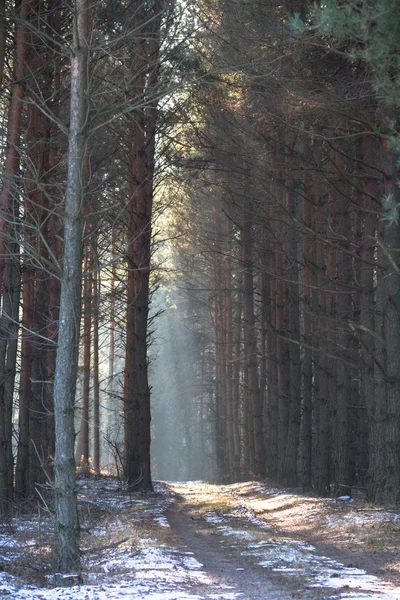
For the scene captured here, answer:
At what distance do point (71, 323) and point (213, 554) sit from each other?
3500mm

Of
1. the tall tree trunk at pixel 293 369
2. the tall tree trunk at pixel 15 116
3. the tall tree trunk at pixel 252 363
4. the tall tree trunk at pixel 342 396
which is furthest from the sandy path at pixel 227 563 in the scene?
Result: the tall tree trunk at pixel 252 363

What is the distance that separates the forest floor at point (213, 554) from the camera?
20.4ft

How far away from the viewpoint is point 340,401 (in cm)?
1550

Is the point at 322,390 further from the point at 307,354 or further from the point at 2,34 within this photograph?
the point at 2,34

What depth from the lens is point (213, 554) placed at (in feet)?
29.0

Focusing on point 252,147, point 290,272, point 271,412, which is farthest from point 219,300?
point 252,147

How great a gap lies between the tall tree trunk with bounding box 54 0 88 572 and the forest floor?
287mm

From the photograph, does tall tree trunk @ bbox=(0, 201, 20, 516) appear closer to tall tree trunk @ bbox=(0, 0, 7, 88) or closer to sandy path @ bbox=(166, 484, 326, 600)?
tall tree trunk @ bbox=(0, 0, 7, 88)

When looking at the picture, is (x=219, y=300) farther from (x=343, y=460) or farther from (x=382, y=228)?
(x=382, y=228)

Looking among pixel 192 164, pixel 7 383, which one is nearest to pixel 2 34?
pixel 7 383

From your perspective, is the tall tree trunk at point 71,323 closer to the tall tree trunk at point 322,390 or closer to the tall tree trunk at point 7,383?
the tall tree trunk at point 7,383

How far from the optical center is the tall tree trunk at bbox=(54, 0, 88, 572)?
713cm

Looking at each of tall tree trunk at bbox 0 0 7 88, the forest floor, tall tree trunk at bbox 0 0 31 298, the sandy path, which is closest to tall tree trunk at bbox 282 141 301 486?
the forest floor

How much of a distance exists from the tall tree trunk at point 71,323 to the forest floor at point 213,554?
0.94 ft
